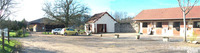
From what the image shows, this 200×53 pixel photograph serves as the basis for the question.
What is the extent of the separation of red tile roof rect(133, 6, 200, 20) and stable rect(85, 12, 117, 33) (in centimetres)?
747

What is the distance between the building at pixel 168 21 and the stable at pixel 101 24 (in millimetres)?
7492

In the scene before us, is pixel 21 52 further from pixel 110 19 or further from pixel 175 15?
pixel 110 19

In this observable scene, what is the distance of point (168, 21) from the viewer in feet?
75.9

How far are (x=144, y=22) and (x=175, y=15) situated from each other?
4.73 metres

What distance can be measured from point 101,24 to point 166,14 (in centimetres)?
1296

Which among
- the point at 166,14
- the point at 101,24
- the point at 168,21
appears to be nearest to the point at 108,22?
the point at 101,24

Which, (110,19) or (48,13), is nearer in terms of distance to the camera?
(48,13)

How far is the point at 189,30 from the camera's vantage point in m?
21.4

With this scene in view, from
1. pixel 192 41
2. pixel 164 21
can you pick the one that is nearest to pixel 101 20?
pixel 164 21

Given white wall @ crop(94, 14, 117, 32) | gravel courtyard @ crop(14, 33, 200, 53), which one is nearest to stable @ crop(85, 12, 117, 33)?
white wall @ crop(94, 14, 117, 32)

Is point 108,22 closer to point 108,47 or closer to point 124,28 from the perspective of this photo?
point 124,28

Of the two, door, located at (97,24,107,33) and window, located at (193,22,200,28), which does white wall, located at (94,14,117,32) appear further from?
window, located at (193,22,200,28)

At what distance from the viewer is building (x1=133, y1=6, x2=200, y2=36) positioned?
21188 millimetres

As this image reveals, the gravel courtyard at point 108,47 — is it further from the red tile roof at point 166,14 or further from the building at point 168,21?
the red tile roof at point 166,14
